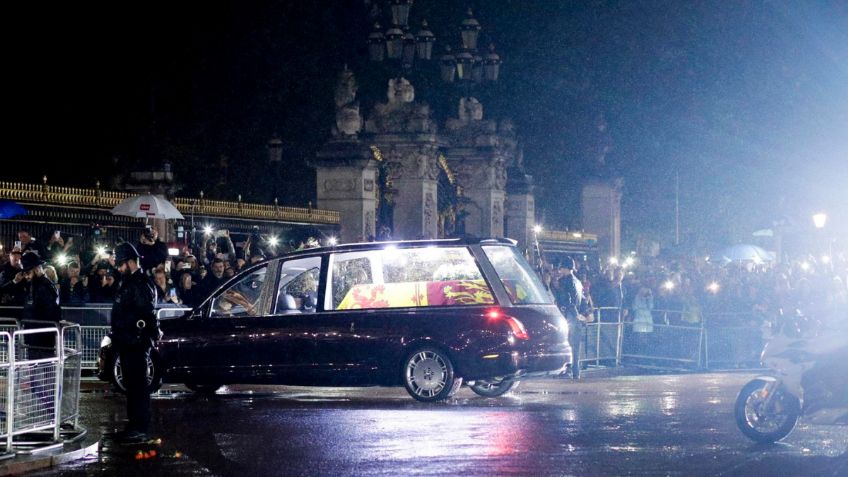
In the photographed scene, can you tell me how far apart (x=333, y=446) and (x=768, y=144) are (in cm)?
3994

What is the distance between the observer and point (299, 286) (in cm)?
1802

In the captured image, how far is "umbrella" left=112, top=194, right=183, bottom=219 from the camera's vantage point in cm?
2409

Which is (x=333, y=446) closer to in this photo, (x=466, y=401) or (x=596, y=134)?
(x=466, y=401)

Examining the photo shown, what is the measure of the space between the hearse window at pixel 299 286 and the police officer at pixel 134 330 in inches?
147

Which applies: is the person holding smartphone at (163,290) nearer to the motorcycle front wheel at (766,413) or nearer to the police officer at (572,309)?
the police officer at (572,309)

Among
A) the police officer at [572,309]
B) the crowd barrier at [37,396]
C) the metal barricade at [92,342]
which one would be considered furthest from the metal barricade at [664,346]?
the crowd barrier at [37,396]

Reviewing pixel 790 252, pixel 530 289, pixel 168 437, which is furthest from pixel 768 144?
pixel 168 437

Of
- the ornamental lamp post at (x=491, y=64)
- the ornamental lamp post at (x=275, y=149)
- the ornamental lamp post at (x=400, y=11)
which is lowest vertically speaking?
the ornamental lamp post at (x=275, y=149)

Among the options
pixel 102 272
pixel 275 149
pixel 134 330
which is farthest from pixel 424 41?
pixel 134 330

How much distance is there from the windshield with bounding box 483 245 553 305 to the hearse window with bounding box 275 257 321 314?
6.48ft

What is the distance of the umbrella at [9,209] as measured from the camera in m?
22.3

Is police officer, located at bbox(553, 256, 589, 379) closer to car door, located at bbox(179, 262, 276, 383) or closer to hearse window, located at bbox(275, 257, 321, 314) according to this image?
hearse window, located at bbox(275, 257, 321, 314)

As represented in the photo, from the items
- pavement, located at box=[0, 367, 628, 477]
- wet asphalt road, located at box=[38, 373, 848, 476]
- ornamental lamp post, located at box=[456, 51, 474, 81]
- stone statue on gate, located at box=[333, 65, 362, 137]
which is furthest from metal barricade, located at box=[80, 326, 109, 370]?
ornamental lamp post, located at box=[456, 51, 474, 81]

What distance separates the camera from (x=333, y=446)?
13680 millimetres
